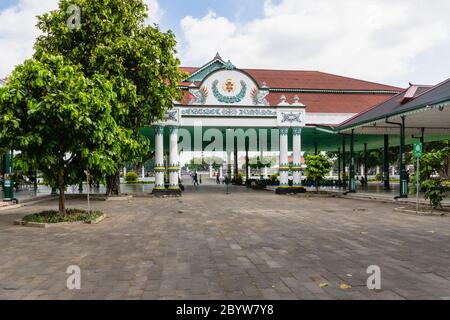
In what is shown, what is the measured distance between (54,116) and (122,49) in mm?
7943

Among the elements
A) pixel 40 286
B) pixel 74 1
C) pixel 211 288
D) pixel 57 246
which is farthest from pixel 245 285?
pixel 74 1

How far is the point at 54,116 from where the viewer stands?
10.0 m

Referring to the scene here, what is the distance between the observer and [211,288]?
4.82m

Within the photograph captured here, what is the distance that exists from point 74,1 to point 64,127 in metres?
9.79

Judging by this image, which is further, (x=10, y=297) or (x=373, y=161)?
(x=373, y=161)

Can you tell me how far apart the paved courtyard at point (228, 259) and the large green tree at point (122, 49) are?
802 centimetres

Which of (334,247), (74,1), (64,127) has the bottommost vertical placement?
(334,247)

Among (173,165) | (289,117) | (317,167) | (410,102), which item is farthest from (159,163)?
(410,102)

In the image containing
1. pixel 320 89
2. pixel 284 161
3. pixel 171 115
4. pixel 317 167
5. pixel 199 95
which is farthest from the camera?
pixel 320 89

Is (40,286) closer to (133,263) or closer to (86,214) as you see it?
(133,263)

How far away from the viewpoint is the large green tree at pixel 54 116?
9.83 m

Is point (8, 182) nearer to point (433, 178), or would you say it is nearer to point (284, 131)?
point (284, 131)

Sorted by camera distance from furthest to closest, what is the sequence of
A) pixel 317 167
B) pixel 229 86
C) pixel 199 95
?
pixel 229 86
pixel 199 95
pixel 317 167
